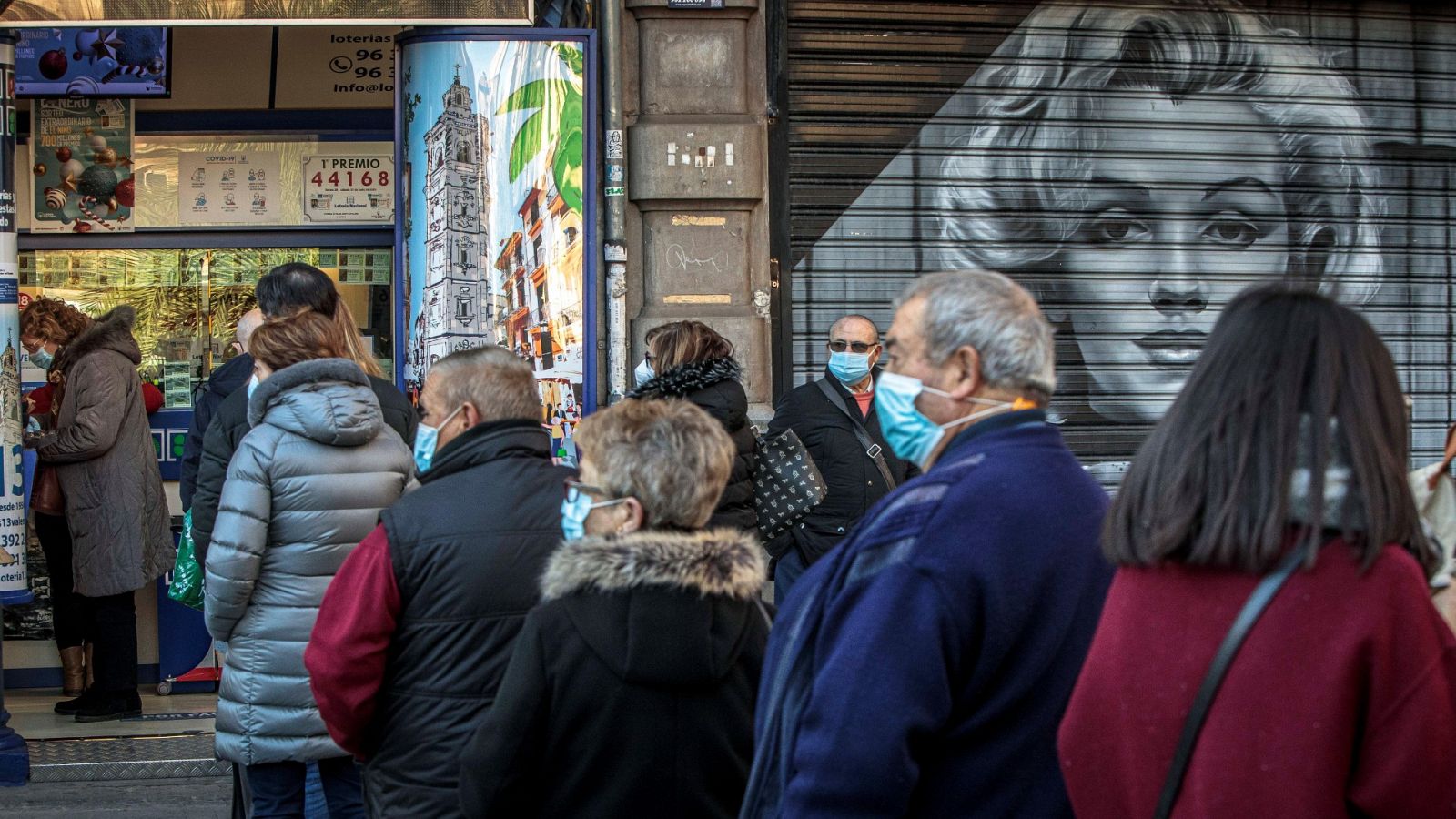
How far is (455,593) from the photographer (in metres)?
3.11

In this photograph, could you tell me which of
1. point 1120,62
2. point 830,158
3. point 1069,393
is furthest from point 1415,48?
point 830,158

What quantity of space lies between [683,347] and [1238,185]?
429 centimetres

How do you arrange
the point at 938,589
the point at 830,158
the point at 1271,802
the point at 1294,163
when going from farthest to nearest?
the point at 1294,163 < the point at 830,158 < the point at 938,589 < the point at 1271,802

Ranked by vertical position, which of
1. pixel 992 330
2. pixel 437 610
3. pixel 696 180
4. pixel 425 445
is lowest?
pixel 437 610

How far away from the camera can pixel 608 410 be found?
2797 mm

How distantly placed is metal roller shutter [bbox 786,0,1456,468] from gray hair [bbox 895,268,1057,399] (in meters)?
5.13

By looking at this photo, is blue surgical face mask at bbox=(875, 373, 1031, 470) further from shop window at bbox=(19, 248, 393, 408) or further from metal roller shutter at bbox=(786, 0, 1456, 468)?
shop window at bbox=(19, 248, 393, 408)

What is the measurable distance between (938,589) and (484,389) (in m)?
1.52

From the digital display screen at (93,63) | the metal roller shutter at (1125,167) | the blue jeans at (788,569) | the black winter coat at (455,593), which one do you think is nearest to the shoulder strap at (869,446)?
the blue jeans at (788,569)

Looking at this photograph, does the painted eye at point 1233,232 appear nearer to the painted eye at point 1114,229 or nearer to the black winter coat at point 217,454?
the painted eye at point 1114,229

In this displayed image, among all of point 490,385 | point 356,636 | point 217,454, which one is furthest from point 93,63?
point 356,636

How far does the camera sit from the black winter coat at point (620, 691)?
8.20ft

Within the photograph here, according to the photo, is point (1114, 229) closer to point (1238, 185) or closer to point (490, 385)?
point (1238, 185)

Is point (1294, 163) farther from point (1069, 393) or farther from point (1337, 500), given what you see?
point (1337, 500)
